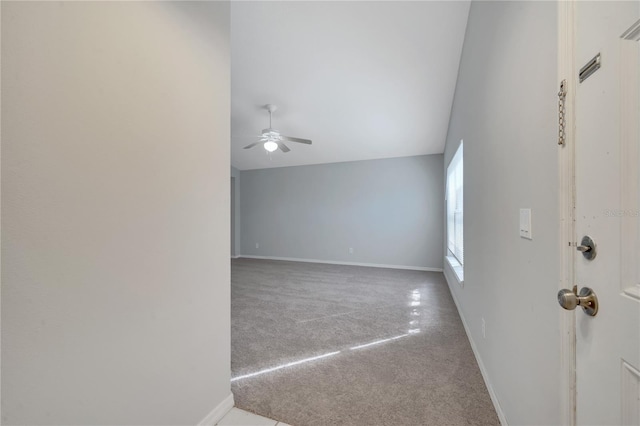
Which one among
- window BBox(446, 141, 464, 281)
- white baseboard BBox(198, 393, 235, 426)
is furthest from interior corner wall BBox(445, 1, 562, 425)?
white baseboard BBox(198, 393, 235, 426)

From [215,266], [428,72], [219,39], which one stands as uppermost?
[428,72]

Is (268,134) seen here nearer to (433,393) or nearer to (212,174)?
(212,174)

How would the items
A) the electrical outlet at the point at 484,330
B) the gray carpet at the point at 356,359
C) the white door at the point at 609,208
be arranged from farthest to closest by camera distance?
the electrical outlet at the point at 484,330 → the gray carpet at the point at 356,359 → the white door at the point at 609,208

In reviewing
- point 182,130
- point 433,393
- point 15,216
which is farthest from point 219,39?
point 433,393

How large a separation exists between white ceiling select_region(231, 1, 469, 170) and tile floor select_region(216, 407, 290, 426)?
306 centimetres

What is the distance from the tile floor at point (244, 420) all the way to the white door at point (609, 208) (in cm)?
133

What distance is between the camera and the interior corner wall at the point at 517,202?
2.70 ft

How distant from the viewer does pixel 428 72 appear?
9.47ft

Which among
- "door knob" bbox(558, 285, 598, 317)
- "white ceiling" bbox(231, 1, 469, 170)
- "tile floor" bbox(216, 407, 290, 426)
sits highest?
"white ceiling" bbox(231, 1, 469, 170)

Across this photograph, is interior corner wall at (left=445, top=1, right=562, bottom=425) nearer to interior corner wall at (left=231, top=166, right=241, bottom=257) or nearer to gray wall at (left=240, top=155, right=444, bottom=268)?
gray wall at (left=240, top=155, right=444, bottom=268)

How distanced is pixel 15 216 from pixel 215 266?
2.50ft

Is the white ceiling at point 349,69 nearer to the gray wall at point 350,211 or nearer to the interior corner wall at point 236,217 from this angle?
the gray wall at point 350,211

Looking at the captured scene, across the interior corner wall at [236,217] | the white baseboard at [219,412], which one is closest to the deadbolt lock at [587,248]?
the white baseboard at [219,412]

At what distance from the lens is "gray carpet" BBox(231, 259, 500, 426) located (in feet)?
4.61
